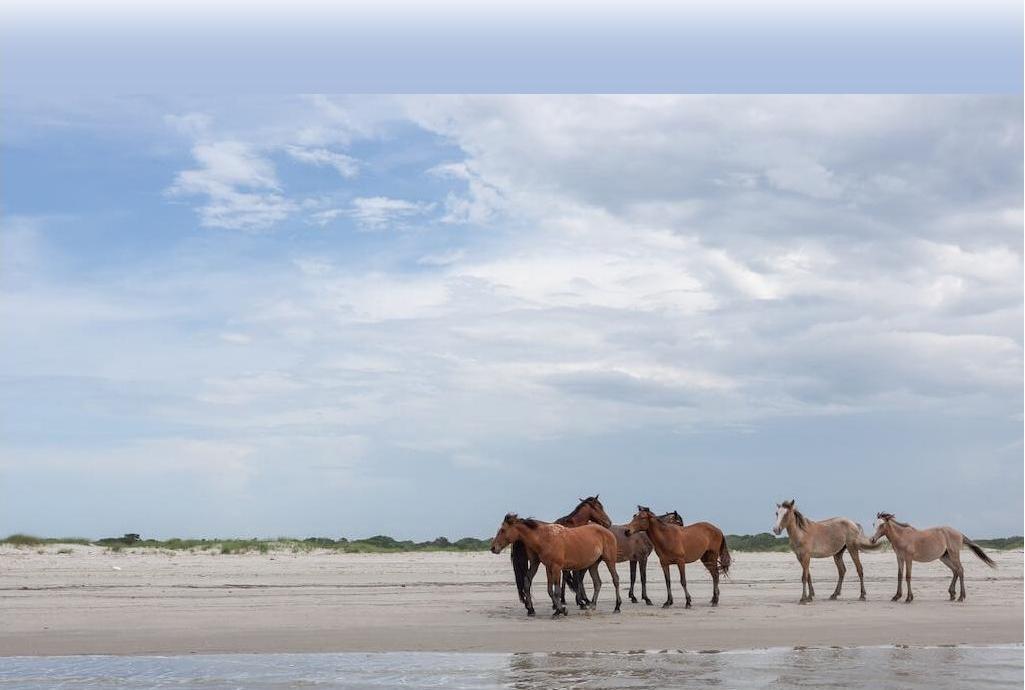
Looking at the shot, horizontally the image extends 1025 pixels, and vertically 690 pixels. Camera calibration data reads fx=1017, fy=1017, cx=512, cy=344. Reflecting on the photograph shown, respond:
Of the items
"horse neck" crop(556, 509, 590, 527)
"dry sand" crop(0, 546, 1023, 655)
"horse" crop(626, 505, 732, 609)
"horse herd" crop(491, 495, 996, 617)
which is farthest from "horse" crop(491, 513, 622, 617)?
"horse neck" crop(556, 509, 590, 527)

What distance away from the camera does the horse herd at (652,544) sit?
1644cm

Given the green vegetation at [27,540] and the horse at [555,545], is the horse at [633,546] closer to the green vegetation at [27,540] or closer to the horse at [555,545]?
the horse at [555,545]

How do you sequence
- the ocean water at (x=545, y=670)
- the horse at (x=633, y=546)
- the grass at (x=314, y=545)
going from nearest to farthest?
the ocean water at (x=545, y=670) < the horse at (x=633, y=546) < the grass at (x=314, y=545)

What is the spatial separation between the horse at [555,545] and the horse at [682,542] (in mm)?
1285

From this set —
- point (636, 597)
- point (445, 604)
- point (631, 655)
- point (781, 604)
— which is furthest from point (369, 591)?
point (631, 655)

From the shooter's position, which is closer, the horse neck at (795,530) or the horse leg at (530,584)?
the horse leg at (530,584)

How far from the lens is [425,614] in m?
17.3

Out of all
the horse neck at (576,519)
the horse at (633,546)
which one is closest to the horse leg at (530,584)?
the horse neck at (576,519)

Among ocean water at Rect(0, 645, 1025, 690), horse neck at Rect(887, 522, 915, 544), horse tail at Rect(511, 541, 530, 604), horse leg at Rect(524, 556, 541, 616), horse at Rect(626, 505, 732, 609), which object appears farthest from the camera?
horse neck at Rect(887, 522, 915, 544)

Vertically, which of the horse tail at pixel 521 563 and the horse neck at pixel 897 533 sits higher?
the horse neck at pixel 897 533

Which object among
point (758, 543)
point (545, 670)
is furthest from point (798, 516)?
point (758, 543)

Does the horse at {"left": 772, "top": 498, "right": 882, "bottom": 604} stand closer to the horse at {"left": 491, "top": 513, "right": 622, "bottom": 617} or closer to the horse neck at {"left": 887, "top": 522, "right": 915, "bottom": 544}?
the horse neck at {"left": 887, "top": 522, "right": 915, "bottom": 544}

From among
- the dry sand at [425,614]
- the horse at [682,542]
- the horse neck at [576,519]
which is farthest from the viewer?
the horse neck at [576,519]

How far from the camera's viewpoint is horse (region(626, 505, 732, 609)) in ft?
58.5
